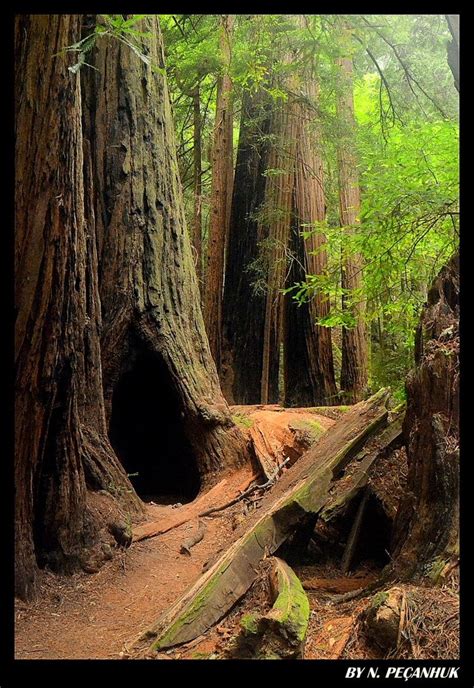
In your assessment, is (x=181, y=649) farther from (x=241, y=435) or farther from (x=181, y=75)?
(x=181, y=75)

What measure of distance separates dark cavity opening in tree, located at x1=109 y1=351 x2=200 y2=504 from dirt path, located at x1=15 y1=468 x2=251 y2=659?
2068mm

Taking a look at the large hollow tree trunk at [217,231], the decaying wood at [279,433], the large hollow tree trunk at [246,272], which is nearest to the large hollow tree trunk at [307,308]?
the large hollow tree trunk at [246,272]

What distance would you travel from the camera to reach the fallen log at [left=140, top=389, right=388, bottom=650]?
9.95 feet

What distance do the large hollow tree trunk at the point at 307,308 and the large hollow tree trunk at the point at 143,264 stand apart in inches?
170

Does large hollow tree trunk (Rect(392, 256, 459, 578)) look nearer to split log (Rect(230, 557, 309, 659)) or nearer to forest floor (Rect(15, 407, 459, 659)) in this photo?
forest floor (Rect(15, 407, 459, 659))

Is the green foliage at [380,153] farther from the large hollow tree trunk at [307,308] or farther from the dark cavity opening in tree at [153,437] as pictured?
the dark cavity opening in tree at [153,437]

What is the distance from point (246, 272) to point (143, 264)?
5.35 m

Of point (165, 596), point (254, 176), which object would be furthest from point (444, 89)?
point (165, 596)

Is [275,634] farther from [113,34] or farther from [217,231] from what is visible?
[217,231]

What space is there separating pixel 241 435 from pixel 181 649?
423 centimetres

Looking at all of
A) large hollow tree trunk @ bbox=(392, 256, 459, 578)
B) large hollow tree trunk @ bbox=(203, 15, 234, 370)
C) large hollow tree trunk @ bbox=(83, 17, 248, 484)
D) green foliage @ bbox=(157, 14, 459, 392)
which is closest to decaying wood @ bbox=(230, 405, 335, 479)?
large hollow tree trunk @ bbox=(83, 17, 248, 484)

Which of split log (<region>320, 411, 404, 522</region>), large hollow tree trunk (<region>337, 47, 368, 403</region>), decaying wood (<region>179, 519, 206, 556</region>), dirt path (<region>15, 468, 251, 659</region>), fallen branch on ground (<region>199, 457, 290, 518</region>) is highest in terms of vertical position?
large hollow tree trunk (<region>337, 47, 368, 403</region>)
